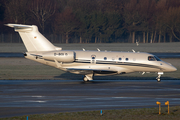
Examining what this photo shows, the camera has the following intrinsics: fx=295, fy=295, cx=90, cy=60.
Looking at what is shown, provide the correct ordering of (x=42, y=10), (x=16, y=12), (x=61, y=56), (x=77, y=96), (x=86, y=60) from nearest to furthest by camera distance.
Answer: (x=77, y=96) < (x=61, y=56) < (x=86, y=60) < (x=16, y=12) < (x=42, y=10)

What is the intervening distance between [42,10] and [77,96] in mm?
93645

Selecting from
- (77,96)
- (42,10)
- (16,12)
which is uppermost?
(42,10)

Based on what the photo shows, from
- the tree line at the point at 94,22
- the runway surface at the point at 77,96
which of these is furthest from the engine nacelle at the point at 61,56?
the tree line at the point at 94,22

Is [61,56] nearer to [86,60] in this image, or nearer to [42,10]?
[86,60]

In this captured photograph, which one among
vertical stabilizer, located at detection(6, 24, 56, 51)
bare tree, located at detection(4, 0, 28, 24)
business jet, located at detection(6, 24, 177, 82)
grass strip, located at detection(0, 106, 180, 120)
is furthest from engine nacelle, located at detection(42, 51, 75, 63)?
bare tree, located at detection(4, 0, 28, 24)

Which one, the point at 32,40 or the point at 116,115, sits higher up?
the point at 32,40

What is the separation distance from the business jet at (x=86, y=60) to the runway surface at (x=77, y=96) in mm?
1824

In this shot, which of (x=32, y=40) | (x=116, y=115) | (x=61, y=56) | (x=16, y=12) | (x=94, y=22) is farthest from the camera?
(x=94, y=22)

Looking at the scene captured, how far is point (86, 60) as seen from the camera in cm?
2617

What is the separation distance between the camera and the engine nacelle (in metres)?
25.8

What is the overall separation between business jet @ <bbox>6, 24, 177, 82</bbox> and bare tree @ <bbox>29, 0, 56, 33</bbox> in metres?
77.4

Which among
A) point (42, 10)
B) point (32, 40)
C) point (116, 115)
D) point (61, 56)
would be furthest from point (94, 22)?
point (116, 115)

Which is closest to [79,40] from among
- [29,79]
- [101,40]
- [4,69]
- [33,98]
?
[101,40]

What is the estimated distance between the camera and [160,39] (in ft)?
352
